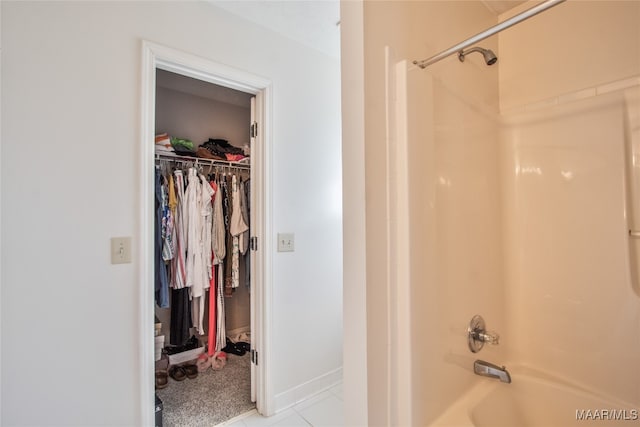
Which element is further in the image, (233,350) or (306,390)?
(233,350)

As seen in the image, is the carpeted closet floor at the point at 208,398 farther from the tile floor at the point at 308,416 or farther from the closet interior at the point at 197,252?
the tile floor at the point at 308,416

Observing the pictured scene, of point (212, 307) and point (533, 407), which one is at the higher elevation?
point (212, 307)

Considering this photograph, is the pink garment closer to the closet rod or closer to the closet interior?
the closet interior

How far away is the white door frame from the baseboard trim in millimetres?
81

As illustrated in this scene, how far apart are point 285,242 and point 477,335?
1.18 metres

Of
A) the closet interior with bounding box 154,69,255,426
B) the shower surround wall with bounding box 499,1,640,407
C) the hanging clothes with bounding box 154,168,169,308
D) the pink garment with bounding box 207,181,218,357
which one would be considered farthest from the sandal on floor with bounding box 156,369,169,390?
the shower surround wall with bounding box 499,1,640,407

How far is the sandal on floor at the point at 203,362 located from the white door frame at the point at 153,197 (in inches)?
31.0

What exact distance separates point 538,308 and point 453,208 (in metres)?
0.78

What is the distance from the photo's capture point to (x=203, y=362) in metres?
2.46

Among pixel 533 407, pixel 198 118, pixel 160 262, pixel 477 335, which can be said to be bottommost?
pixel 533 407

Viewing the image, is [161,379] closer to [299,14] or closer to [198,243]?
[198,243]

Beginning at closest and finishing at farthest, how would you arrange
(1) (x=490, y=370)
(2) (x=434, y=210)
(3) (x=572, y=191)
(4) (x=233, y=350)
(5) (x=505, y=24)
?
(5) (x=505, y=24) → (2) (x=434, y=210) → (1) (x=490, y=370) → (3) (x=572, y=191) → (4) (x=233, y=350)

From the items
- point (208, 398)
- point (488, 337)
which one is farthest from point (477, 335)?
point (208, 398)

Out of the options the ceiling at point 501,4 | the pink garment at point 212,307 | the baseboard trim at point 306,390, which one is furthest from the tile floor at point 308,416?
the ceiling at point 501,4
